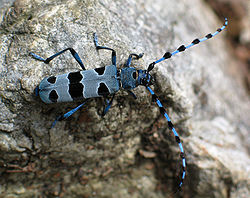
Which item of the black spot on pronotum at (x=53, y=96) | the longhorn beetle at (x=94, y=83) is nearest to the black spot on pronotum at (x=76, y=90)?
the longhorn beetle at (x=94, y=83)

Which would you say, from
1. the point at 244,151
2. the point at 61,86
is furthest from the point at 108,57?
the point at 244,151

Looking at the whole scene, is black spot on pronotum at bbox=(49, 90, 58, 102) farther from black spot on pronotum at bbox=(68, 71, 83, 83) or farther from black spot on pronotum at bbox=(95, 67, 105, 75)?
black spot on pronotum at bbox=(95, 67, 105, 75)

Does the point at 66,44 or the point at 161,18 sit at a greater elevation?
the point at 161,18

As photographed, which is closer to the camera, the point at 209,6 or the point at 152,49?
Result: the point at 152,49

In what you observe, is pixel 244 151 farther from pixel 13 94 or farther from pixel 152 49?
pixel 13 94

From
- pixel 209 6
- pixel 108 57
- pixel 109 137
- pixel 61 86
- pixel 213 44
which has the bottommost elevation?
pixel 109 137

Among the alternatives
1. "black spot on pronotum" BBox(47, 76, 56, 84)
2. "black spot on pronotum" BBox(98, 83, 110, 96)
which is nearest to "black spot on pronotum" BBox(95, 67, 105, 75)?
"black spot on pronotum" BBox(98, 83, 110, 96)

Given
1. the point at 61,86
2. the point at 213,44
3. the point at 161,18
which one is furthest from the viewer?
the point at 213,44

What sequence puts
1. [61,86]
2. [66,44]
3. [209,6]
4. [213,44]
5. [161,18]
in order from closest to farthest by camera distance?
1. [61,86]
2. [66,44]
3. [161,18]
4. [213,44]
5. [209,6]

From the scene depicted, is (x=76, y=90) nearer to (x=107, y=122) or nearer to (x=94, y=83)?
(x=94, y=83)
